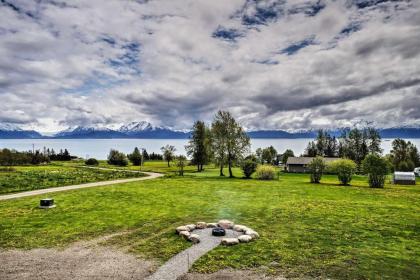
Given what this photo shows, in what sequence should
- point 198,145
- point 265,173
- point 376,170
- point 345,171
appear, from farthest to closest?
1. point 198,145
2. point 265,173
3. point 345,171
4. point 376,170

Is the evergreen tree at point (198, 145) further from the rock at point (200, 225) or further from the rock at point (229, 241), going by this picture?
the rock at point (229, 241)

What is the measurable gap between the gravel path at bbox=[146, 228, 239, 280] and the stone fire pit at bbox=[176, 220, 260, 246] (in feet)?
0.75

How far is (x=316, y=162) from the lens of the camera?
58.5 metres

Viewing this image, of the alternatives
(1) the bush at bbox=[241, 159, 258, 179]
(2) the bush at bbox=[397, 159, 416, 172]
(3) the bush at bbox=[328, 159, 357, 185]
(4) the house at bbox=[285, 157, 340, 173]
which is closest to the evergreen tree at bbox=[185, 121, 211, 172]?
(1) the bush at bbox=[241, 159, 258, 179]

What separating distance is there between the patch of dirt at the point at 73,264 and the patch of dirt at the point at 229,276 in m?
1.94

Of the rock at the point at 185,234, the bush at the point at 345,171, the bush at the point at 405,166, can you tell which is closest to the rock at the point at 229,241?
the rock at the point at 185,234

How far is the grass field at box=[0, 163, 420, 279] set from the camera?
572 inches

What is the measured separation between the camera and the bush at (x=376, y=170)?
51.9 m

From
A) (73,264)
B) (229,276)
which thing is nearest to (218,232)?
(229,276)

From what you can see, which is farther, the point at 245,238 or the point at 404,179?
the point at 404,179

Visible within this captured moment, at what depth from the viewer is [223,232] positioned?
18.8 m

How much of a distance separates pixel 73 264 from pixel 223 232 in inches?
331

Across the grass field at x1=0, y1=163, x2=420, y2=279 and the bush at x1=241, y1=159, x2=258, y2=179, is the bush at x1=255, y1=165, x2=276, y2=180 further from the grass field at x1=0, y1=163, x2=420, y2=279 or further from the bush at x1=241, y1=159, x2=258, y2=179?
the grass field at x1=0, y1=163, x2=420, y2=279

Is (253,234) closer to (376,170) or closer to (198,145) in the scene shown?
(376,170)
